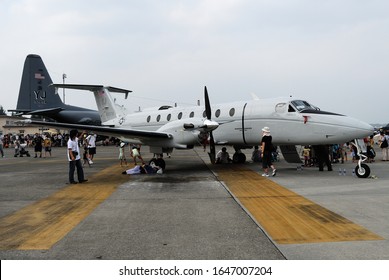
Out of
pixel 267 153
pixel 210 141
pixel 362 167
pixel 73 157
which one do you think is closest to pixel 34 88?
pixel 73 157

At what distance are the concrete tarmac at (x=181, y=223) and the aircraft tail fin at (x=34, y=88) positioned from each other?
1003 inches

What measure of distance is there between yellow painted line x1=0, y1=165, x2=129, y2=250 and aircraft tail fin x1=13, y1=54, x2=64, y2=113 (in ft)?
88.4

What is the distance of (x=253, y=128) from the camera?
46.6 feet

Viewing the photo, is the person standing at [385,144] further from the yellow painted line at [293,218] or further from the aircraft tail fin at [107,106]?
the aircraft tail fin at [107,106]

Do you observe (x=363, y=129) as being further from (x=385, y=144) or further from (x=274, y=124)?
(x=385, y=144)

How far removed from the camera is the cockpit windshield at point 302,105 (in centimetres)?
1309

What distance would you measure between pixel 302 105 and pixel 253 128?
7.05ft

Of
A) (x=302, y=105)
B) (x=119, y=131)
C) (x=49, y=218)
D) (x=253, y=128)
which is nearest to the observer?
(x=49, y=218)

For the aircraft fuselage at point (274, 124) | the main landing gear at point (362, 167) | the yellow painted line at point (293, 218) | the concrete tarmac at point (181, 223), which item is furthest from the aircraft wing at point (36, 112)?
the main landing gear at point (362, 167)

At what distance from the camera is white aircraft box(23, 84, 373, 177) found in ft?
39.4

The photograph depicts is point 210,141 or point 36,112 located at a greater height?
point 36,112

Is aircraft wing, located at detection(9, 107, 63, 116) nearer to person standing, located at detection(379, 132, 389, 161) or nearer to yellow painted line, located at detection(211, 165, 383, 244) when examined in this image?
yellow painted line, located at detection(211, 165, 383, 244)
